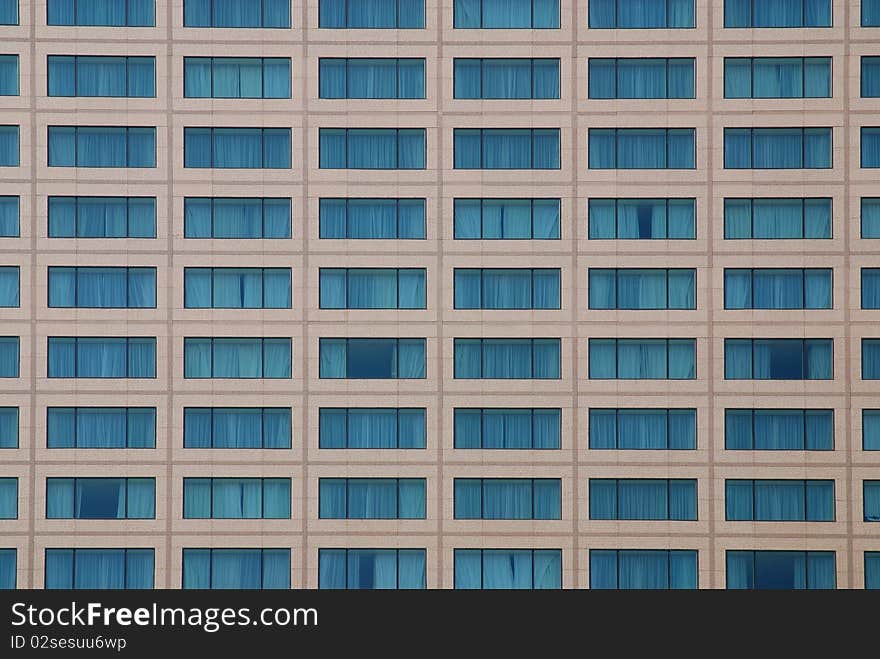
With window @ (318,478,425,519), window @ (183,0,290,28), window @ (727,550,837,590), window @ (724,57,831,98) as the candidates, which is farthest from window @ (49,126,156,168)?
window @ (727,550,837,590)

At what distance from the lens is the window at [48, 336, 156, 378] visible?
4228 centimetres

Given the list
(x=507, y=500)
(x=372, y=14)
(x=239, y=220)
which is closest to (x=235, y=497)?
(x=507, y=500)

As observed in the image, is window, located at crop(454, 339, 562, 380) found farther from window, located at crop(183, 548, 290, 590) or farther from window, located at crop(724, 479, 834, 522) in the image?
window, located at crop(183, 548, 290, 590)

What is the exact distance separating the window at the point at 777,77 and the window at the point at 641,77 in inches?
56.0

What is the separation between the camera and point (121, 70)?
→ 42781mm

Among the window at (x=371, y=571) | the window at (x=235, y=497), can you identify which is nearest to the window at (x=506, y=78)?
the window at (x=235, y=497)

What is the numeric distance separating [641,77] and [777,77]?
467 cm

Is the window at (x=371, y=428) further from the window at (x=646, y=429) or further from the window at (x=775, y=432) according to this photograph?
the window at (x=775, y=432)

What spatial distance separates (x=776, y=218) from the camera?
4269cm

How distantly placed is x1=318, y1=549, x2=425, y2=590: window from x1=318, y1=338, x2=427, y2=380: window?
19.5 ft

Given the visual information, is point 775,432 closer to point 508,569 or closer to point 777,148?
point 777,148

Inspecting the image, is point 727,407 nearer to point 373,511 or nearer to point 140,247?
point 373,511
